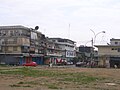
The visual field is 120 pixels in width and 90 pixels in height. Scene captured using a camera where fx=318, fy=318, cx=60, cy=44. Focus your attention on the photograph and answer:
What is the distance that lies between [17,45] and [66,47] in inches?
1646

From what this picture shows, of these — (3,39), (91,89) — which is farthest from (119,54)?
(91,89)

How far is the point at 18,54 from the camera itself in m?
91.7

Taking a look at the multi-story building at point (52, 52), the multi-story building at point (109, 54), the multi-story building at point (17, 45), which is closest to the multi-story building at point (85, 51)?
the multi-story building at point (52, 52)

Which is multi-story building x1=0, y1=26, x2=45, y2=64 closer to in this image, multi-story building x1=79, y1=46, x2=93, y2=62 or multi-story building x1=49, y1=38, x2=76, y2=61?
multi-story building x1=49, y1=38, x2=76, y2=61

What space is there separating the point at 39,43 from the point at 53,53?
12.0 metres

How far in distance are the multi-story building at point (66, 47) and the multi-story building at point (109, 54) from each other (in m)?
38.8

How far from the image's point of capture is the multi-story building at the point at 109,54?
287 feet

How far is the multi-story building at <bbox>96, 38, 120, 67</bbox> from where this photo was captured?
87625mm

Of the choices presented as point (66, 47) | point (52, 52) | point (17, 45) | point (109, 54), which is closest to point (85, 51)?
point (66, 47)

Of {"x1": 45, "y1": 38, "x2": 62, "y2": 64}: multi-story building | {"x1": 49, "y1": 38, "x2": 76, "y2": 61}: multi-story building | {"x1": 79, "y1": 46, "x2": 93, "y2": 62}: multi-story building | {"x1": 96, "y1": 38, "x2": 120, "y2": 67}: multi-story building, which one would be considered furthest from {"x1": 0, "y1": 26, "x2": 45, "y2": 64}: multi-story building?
{"x1": 79, "y1": 46, "x2": 93, "y2": 62}: multi-story building

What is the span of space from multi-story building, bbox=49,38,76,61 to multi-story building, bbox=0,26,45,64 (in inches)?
1060

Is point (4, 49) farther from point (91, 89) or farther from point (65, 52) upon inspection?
point (91, 89)

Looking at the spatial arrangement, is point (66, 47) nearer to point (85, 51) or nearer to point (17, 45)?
point (85, 51)

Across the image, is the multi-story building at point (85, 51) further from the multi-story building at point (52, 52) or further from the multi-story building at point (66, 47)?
the multi-story building at point (52, 52)
